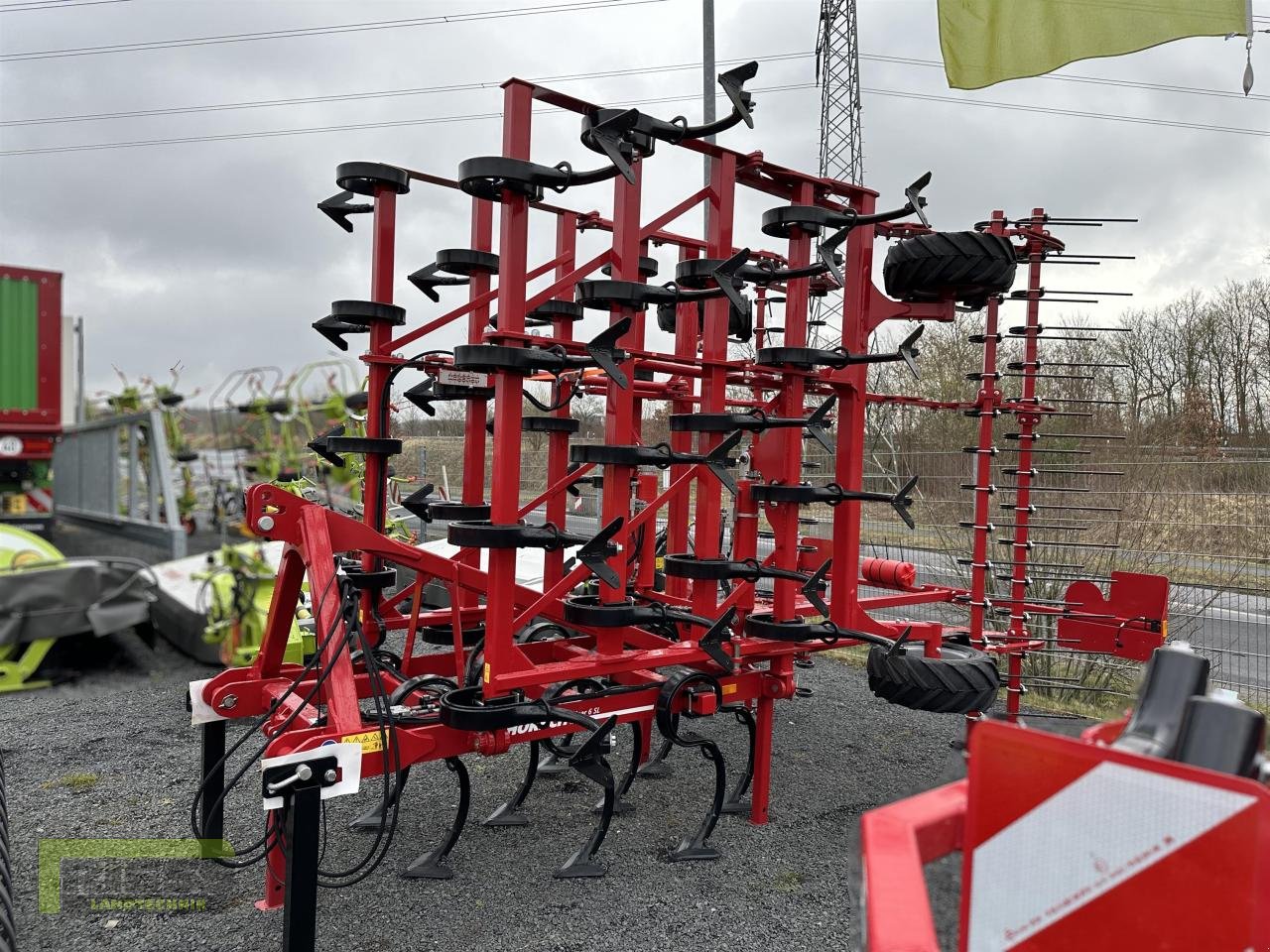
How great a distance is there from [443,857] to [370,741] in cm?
104

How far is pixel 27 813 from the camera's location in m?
4.11

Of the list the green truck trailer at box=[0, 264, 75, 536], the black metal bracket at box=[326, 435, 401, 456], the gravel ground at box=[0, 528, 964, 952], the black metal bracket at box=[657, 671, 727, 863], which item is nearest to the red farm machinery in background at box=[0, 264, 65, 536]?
the green truck trailer at box=[0, 264, 75, 536]

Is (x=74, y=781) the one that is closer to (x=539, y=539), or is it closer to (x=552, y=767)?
(x=552, y=767)

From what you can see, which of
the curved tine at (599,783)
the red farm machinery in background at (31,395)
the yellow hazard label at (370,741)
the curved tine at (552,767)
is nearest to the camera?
the yellow hazard label at (370,741)

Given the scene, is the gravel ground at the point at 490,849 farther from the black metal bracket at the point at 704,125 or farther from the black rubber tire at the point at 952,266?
the black metal bracket at the point at 704,125

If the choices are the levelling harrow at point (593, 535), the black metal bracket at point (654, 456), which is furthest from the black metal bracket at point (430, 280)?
the black metal bracket at point (654, 456)

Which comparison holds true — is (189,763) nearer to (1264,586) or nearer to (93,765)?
(93,765)

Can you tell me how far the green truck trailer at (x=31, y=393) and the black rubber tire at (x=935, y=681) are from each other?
602cm

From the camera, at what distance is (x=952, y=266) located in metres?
4.13

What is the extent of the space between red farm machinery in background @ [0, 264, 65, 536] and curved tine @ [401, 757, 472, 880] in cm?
469

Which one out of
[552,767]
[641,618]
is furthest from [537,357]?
[552,767]

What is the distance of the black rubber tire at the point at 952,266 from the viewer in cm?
413

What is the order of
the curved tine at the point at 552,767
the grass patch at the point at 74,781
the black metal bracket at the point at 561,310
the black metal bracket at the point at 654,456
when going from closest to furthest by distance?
the black metal bracket at the point at 654,456 < the grass patch at the point at 74,781 < the black metal bracket at the point at 561,310 < the curved tine at the point at 552,767

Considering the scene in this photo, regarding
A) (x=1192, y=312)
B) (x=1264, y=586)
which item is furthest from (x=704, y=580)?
(x=1192, y=312)
